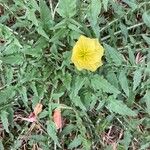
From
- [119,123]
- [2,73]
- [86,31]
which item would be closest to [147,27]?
[86,31]

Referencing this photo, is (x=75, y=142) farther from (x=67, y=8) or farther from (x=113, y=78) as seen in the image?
(x=67, y=8)

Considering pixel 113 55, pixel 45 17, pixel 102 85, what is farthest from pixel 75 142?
pixel 45 17

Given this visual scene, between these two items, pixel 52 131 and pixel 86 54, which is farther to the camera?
pixel 52 131

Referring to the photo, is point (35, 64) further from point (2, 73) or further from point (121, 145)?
point (121, 145)

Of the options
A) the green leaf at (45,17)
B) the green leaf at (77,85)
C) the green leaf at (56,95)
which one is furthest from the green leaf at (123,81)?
the green leaf at (45,17)

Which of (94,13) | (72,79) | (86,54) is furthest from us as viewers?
(72,79)

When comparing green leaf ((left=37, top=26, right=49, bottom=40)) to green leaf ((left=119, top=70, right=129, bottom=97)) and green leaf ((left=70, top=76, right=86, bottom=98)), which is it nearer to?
green leaf ((left=70, top=76, right=86, bottom=98))
